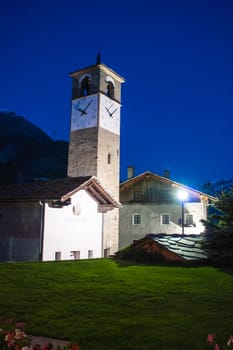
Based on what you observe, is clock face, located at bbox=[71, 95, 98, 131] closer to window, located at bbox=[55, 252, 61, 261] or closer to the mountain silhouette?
window, located at bbox=[55, 252, 61, 261]

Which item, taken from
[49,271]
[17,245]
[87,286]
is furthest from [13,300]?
[17,245]

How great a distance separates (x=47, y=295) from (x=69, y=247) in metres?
11.2

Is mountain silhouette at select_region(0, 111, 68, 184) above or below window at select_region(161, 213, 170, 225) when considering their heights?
above

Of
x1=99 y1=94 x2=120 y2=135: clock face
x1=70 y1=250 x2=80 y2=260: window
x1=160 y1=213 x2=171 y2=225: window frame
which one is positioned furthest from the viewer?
x1=99 y1=94 x2=120 y2=135: clock face

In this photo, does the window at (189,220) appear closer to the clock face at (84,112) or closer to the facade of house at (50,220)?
the facade of house at (50,220)

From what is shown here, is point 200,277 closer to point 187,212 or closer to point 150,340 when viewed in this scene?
point 150,340

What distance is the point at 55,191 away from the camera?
1792 centimetres

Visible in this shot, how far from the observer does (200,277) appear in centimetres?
1095

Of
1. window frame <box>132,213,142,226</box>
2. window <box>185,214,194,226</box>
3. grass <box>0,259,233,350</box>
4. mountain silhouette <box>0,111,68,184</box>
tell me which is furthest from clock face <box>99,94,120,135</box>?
mountain silhouette <box>0,111,68,184</box>

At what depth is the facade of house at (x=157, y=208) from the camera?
90.7 feet

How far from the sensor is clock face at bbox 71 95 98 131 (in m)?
29.2

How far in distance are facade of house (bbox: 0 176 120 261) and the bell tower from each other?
300 inches

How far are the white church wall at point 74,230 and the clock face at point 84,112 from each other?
34.5ft

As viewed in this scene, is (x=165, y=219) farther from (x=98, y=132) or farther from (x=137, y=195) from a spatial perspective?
(x=98, y=132)
